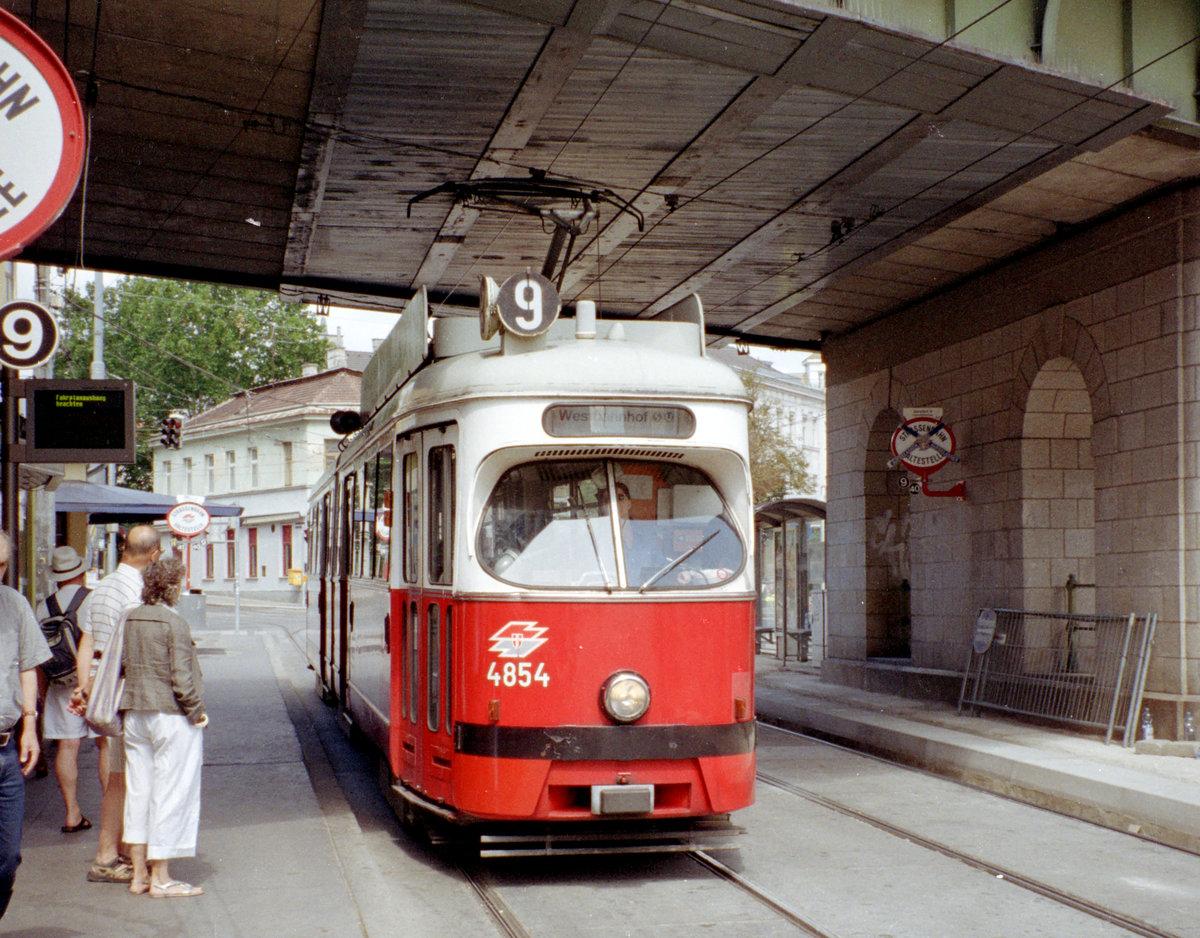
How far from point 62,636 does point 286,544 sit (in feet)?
170

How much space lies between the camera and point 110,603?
23.8 ft

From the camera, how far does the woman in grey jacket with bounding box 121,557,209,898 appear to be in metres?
6.73

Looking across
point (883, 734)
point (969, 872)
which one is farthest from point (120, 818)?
point (883, 734)

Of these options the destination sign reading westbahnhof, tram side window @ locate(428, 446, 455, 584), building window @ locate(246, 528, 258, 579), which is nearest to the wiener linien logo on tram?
tram side window @ locate(428, 446, 455, 584)

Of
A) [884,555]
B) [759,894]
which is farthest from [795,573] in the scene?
[759,894]

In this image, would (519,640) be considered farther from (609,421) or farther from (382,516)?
(382,516)

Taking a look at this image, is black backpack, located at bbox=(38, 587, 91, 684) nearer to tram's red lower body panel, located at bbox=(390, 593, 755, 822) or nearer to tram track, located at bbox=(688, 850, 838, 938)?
tram's red lower body panel, located at bbox=(390, 593, 755, 822)

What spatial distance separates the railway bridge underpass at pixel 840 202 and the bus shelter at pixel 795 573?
2527mm

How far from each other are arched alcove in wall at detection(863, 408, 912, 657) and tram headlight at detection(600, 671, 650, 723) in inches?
481

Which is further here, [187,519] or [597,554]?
[187,519]

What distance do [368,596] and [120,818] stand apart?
3177 millimetres

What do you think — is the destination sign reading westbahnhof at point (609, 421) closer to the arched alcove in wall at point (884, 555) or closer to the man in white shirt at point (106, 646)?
the man in white shirt at point (106, 646)

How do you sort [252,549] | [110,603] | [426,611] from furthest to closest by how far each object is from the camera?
[252,549]
[426,611]
[110,603]

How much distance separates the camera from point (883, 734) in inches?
520
